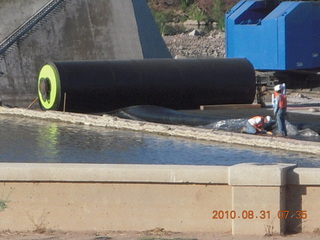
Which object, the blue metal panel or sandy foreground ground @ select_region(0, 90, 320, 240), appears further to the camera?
the blue metal panel

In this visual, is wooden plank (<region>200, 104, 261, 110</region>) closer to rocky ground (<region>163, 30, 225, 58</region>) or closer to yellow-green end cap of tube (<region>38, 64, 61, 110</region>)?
yellow-green end cap of tube (<region>38, 64, 61, 110</region>)

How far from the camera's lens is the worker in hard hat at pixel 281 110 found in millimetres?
14898

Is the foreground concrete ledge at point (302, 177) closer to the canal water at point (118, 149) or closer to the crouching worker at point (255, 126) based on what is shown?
the canal water at point (118, 149)

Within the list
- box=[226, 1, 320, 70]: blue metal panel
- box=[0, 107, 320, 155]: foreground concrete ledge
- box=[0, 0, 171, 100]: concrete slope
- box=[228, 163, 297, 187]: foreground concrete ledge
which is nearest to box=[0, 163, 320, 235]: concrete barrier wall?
box=[228, 163, 297, 187]: foreground concrete ledge

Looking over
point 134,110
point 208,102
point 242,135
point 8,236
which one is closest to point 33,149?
point 242,135

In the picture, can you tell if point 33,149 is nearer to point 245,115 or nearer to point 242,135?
point 242,135

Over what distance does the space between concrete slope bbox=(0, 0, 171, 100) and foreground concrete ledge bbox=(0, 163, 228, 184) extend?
15.1m

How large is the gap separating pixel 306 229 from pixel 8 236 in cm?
320

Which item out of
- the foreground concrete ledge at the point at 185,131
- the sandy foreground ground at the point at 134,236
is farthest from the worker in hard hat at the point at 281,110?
the sandy foreground ground at the point at 134,236

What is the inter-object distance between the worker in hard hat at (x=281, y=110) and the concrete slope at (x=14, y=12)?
1164 centimetres

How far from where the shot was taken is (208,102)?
69.4ft

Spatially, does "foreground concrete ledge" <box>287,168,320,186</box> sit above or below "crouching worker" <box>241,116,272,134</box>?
above

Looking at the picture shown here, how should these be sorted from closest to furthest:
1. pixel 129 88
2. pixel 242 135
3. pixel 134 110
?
pixel 242 135 → pixel 134 110 → pixel 129 88

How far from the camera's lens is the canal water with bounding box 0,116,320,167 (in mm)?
12281
